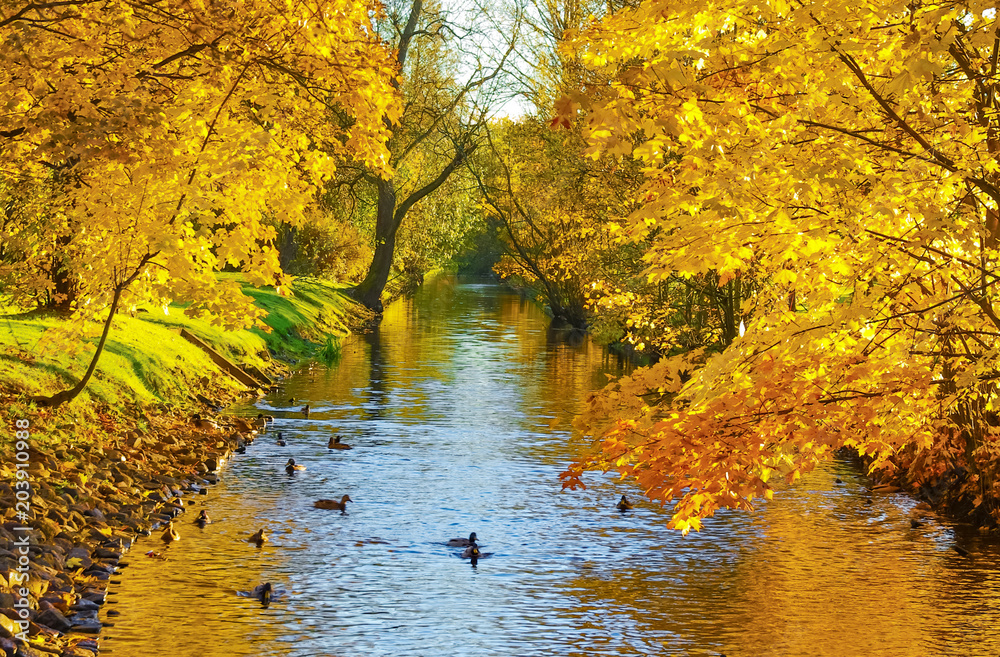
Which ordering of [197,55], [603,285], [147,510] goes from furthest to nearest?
[603,285]
[147,510]
[197,55]

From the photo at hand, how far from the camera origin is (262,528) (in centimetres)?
1516

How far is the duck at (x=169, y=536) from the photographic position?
14.5 m

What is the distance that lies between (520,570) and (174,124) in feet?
26.2

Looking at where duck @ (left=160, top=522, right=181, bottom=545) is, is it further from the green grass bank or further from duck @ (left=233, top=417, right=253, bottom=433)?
duck @ (left=233, top=417, right=253, bottom=433)

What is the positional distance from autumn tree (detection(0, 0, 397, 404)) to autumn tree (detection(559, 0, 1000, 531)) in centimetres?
476

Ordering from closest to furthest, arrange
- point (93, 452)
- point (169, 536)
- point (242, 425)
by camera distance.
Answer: point (169, 536) → point (93, 452) → point (242, 425)

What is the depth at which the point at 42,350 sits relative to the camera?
61.9 feet

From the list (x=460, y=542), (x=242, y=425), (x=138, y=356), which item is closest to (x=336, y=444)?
(x=242, y=425)

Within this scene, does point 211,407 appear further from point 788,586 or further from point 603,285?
point 788,586

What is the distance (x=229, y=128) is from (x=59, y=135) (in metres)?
5.78

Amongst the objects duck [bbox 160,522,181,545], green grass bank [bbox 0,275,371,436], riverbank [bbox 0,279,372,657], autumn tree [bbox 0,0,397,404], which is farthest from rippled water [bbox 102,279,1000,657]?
autumn tree [bbox 0,0,397,404]

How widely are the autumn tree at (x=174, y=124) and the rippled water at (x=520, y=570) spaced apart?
13.6 feet

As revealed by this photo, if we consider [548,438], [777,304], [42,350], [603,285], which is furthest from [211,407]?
[777,304]

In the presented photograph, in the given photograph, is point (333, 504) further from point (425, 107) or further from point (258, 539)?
point (425, 107)
